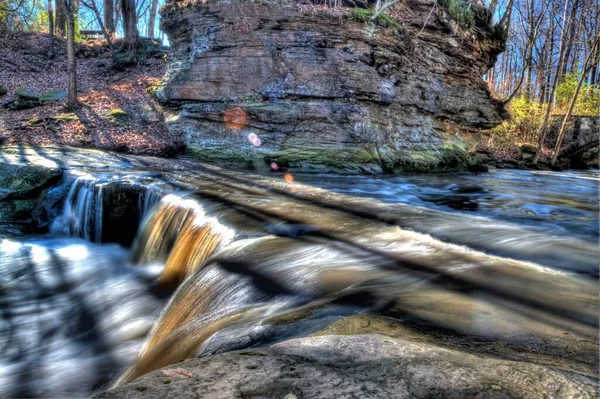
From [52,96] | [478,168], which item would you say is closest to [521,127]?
[478,168]

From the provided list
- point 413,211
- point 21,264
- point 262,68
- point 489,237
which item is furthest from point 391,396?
point 262,68

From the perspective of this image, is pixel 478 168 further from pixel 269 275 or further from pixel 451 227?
pixel 269 275

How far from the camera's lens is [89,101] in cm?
1484

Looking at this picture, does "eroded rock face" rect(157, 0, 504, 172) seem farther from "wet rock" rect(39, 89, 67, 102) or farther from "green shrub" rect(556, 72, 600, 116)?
"green shrub" rect(556, 72, 600, 116)

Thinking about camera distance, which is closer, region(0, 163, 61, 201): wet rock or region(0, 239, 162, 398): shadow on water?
region(0, 239, 162, 398): shadow on water

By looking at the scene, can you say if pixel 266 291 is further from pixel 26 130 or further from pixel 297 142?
pixel 26 130

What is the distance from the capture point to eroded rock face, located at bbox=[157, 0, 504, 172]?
1266cm

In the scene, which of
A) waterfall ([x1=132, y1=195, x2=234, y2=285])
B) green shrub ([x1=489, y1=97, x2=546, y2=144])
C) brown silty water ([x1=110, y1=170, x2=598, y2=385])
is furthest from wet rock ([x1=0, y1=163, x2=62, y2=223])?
green shrub ([x1=489, y1=97, x2=546, y2=144])

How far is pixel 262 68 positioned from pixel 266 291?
1080cm

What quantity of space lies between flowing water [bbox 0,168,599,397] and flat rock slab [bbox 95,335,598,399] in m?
0.38

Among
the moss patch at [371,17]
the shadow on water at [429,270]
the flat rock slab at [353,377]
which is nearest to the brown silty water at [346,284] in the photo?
the shadow on water at [429,270]

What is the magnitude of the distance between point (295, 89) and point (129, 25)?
41.7 ft

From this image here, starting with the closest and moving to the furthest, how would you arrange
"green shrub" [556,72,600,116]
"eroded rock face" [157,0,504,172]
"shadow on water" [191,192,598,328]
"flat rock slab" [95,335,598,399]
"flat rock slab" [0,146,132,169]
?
"flat rock slab" [95,335,598,399]
"shadow on water" [191,192,598,328]
"flat rock slab" [0,146,132,169]
"eroded rock face" [157,0,504,172]
"green shrub" [556,72,600,116]

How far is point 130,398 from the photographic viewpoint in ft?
4.05
